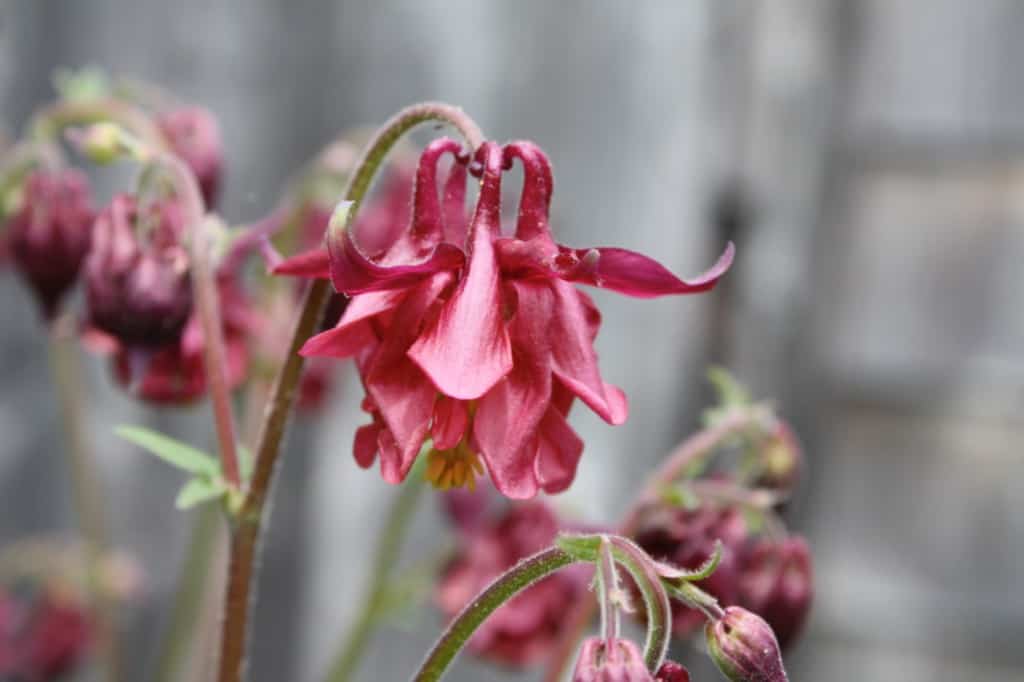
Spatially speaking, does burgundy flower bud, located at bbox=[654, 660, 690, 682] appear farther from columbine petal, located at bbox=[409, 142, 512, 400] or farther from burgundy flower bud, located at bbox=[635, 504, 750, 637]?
burgundy flower bud, located at bbox=[635, 504, 750, 637]

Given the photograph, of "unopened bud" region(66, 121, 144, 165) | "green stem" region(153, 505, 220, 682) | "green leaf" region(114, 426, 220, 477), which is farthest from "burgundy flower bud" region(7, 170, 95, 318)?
"green stem" region(153, 505, 220, 682)

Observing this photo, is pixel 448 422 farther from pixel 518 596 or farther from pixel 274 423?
pixel 518 596

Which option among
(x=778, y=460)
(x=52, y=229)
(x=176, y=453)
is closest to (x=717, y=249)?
(x=778, y=460)

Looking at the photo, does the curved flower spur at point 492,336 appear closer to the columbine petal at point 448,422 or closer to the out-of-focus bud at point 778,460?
the columbine petal at point 448,422

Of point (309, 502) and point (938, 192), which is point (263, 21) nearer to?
point (309, 502)

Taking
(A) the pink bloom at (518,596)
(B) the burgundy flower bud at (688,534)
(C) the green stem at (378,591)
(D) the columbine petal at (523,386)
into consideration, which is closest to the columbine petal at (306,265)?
(D) the columbine petal at (523,386)

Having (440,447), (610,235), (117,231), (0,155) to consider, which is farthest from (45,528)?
(440,447)
